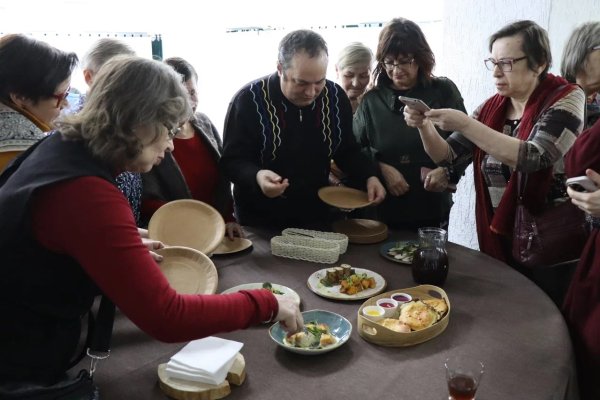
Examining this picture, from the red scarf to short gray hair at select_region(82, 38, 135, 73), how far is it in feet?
4.95

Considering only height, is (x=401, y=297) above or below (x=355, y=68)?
below

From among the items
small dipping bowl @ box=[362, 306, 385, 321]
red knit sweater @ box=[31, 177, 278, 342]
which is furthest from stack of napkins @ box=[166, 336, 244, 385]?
small dipping bowl @ box=[362, 306, 385, 321]

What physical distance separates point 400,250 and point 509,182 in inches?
21.6

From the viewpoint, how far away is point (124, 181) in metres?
1.83

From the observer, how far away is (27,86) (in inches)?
62.4

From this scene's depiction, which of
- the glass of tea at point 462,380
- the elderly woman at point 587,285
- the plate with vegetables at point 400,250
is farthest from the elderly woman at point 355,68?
the glass of tea at point 462,380

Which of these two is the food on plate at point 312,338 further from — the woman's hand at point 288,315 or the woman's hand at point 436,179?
the woman's hand at point 436,179

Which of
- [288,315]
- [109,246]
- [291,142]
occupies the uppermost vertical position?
[109,246]

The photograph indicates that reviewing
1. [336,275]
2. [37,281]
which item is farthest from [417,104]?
[37,281]

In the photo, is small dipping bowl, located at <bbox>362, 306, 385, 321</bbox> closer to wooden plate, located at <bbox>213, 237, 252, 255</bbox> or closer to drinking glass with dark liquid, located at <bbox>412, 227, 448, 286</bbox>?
drinking glass with dark liquid, located at <bbox>412, 227, 448, 286</bbox>

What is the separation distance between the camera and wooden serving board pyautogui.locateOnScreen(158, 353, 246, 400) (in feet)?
3.54

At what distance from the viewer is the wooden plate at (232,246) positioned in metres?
1.91

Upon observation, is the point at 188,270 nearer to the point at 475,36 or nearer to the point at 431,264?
the point at 431,264

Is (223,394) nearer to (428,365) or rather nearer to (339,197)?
(428,365)
